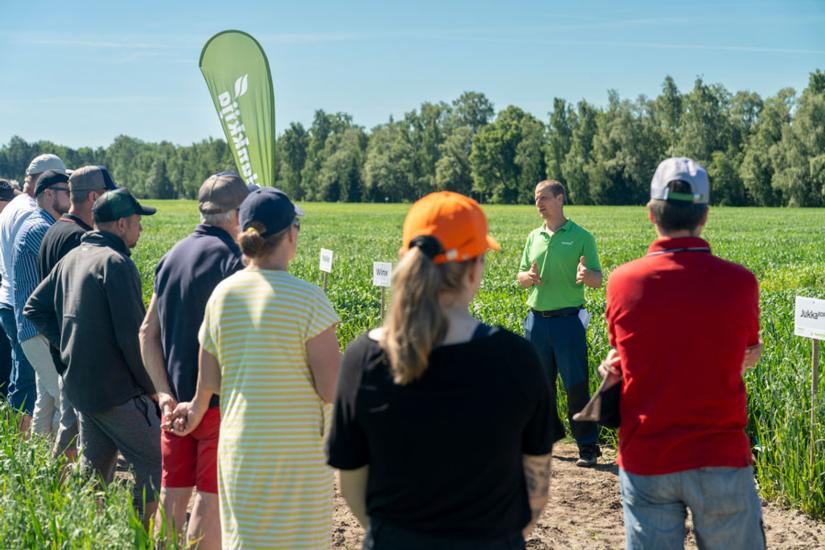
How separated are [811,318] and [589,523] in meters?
1.83

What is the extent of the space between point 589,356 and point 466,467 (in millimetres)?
5686

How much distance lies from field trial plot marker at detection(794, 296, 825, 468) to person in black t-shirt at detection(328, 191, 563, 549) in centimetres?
334

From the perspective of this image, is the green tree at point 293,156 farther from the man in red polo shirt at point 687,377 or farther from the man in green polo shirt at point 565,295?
the man in red polo shirt at point 687,377

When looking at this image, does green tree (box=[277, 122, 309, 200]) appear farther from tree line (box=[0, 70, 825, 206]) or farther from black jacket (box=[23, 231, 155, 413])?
black jacket (box=[23, 231, 155, 413])

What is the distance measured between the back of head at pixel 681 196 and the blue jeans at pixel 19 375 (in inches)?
200

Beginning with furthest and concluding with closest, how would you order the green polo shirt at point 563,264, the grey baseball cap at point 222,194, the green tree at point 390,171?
1. the green tree at point 390,171
2. the green polo shirt at point 563,264
3. the grey baseball cap at point 222,194

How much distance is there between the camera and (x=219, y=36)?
23.8 ft

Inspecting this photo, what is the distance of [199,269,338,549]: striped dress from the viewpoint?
295cm

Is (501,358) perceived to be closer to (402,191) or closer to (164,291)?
(164,291)

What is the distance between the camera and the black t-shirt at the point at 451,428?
197 cm

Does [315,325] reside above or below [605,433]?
above

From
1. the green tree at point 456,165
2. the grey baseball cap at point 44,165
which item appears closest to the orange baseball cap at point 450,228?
the grey baseball cap at point 44,165

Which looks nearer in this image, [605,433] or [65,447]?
[65,447]

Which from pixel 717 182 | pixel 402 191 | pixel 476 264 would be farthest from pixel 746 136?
pixel 476 264
